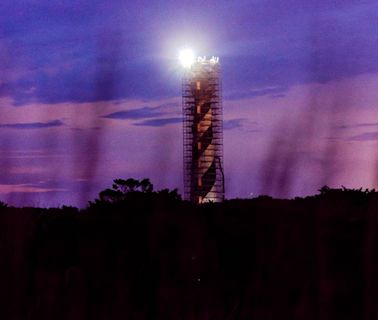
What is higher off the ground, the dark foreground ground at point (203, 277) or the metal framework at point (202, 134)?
the metal framework at point (202, 134)

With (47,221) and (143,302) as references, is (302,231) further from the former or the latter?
(47,221)

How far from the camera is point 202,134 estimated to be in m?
65.8

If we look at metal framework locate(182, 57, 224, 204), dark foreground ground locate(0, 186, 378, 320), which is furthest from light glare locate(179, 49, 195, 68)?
dark foreground ground locate(0, 186, 378, 320)

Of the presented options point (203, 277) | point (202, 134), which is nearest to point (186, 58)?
point (202, 134)

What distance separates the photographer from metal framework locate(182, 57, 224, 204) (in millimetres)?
63656

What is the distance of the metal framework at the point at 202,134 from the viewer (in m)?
63.7

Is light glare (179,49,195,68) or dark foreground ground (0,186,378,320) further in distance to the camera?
light glare (179,49,195,68)

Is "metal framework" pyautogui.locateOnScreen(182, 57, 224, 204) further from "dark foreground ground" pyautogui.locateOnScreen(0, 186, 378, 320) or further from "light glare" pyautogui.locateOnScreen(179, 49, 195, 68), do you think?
"dark foreground ground" pyautogui.locateOnScreen(0, 186, 378, 320)

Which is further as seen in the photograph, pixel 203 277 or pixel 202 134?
pixel 202 134

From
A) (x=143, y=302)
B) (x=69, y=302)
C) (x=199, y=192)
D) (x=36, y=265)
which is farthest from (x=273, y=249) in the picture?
(x=199, y=192)

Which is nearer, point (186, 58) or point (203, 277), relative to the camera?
point (203, 277)

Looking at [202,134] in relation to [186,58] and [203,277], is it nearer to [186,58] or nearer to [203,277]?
[186,58]

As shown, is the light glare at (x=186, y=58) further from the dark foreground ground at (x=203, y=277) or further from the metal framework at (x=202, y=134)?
the dark foreground ground at (x=203, y=277)

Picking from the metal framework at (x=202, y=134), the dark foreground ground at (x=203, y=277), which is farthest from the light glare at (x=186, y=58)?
the dark foreground ground at (x=203, y=277)
